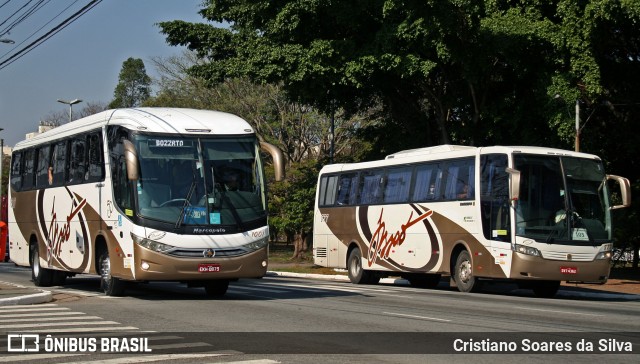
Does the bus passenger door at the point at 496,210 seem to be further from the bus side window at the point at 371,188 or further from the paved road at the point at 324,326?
the bus side window at the point at 371,188

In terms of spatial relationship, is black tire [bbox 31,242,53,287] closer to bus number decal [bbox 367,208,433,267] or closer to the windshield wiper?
the windshield wiper

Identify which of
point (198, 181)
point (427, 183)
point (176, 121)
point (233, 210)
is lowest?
point (233, 210)

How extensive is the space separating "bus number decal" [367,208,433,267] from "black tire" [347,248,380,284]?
629mm

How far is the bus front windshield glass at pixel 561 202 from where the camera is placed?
2316 centimetres

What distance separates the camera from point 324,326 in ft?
45.5

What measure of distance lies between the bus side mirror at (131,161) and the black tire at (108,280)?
2.46 metres

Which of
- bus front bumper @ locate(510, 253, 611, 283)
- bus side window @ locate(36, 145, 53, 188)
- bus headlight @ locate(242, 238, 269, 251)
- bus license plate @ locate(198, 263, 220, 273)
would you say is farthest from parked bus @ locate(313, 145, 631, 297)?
bus side window @ locate(36, 145, 53, 188)

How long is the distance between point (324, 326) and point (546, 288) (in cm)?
1301

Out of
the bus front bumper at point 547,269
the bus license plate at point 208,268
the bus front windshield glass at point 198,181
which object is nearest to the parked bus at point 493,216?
the bus front bumper at point 547,269

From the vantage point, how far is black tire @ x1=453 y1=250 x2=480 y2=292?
2480cm

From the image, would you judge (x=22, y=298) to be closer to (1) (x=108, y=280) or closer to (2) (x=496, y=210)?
(1) (x=108, y=280)

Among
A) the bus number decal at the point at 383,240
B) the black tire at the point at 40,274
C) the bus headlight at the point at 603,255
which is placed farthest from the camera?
the bus number decal at the point at 383,240

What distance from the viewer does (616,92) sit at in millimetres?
35719

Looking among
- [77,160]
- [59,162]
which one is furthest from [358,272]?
[77,160]
